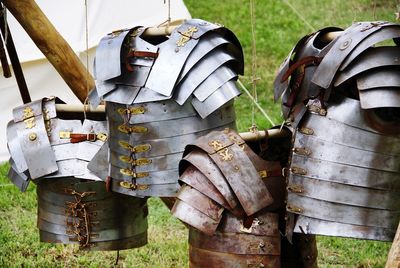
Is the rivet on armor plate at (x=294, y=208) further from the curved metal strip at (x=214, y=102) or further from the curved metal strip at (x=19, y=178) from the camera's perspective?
the curved metal strip at (x=19, y=178)

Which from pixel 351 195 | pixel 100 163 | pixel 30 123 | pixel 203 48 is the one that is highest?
pixel 203 48

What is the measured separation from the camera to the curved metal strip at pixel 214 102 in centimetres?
354

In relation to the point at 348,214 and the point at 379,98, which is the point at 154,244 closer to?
the point at 348,214

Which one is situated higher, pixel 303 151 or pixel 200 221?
pixel 303 151

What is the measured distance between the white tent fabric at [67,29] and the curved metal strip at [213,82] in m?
3.62

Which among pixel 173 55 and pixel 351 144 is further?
pixel 173 55

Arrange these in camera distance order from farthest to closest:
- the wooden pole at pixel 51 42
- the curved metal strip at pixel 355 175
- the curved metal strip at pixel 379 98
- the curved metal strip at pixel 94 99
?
the wooden pole at pixel 51 42 → the curved metal strip at pixel 94 99 → the curved metal strip at pixel 355 175 → the curved metal strip at pixel 379 98

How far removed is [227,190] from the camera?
325 centimetres

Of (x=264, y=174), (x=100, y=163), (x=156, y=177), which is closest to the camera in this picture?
(x=264, y=174)

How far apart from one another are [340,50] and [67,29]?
4458 mm

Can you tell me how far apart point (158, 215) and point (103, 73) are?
2.62 metres

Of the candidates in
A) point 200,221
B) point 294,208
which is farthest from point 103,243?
point 294,208

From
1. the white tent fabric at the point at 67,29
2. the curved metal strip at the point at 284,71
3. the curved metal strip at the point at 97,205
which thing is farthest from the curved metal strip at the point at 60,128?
the white tent fabric at the point at 67,29

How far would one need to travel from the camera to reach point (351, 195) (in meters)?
3.16
